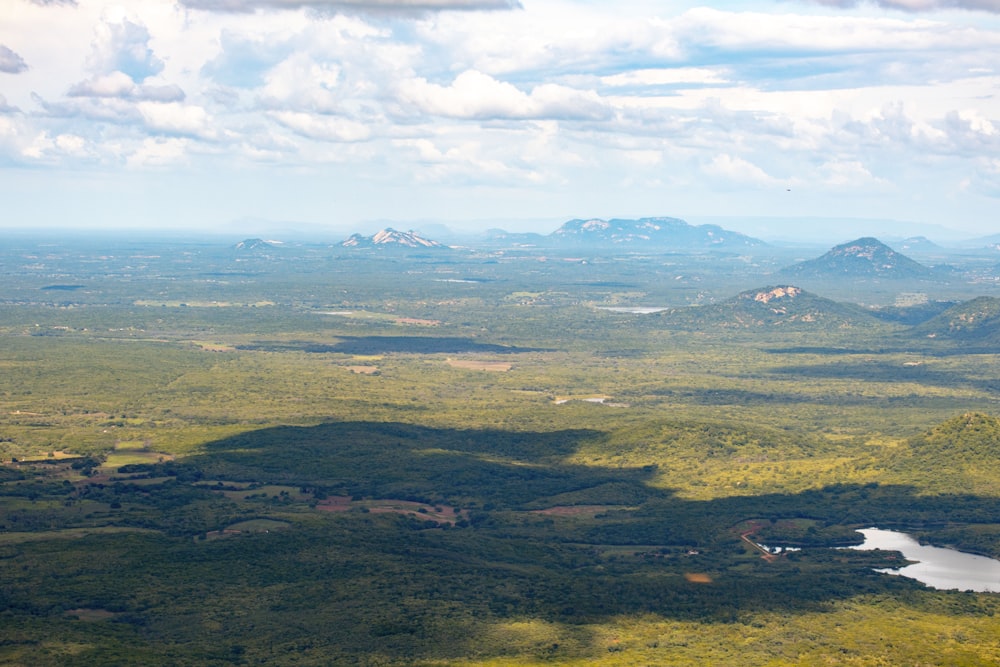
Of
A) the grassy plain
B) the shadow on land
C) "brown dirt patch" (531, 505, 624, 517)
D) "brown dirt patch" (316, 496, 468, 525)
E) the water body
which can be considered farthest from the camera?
"brown dirt patch" (531, 505, 624, 517)

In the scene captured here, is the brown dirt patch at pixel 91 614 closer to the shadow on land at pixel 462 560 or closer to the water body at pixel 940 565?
the shadow on land at pixel 462 560

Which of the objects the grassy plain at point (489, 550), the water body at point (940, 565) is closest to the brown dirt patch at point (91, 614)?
the grassy plain at point (489, 550)

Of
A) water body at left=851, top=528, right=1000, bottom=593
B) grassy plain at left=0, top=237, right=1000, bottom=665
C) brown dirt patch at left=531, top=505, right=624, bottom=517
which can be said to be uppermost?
grassy plain at left=0, top=237, right=1000, bottom=665

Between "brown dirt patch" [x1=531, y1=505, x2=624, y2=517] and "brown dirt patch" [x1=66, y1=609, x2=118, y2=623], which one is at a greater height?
"brown dirt patch" [x1=66, y1=609, x2=118, y2=623]

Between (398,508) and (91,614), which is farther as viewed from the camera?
(398,508)

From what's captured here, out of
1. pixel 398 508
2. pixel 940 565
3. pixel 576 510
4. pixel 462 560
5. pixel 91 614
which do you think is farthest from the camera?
pixel 576 510

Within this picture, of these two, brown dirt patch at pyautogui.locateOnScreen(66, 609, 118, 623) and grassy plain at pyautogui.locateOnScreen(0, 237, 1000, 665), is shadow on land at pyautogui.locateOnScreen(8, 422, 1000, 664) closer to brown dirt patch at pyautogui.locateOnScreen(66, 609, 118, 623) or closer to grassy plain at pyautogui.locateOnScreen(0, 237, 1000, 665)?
grassy plain at pyautogui.locateOnScreen(0, 237, 1000, 665)

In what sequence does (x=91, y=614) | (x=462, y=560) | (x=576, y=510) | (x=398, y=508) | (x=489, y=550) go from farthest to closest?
(x=576, y=510) → (x=398, y=508) → (x=489, y=550) → (x=462, y=560) → (x=91, y=614)

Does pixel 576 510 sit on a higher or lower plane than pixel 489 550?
lower

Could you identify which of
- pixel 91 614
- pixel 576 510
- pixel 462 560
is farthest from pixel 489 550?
pixel 91 614

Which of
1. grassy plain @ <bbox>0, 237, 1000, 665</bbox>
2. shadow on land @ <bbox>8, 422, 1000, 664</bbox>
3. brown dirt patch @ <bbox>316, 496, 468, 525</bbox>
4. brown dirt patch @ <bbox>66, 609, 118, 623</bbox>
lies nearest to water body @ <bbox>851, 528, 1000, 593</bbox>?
grassy plain @ <bbox>0, 237, 1000, 665</bbox>

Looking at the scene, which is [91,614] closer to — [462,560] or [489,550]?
[462,560]
